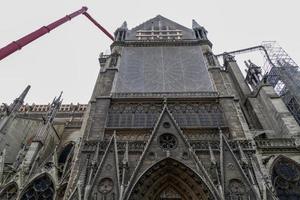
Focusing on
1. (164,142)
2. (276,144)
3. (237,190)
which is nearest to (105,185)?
(164,142)

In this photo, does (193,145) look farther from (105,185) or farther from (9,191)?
(9,191)

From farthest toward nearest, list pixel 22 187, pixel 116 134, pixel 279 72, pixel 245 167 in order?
pixel 279 72 < pixel 116 134 < pixel 22 187 < pixel 245 167

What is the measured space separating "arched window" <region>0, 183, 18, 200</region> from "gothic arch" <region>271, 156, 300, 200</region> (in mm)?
15110

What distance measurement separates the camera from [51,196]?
45.9 ft

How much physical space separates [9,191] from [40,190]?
1950 millimetres

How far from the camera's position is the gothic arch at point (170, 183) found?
12203 millimetres

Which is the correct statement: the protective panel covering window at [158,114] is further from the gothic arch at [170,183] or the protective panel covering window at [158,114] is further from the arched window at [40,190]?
the arched window at [40,190]

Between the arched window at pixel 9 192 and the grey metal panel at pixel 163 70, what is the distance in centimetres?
909

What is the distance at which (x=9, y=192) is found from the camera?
14328 millimetres

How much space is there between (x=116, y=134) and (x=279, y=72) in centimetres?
2012

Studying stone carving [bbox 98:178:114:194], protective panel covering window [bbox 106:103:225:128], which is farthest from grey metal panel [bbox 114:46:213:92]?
stone carving [bbox 98:178:114:194]

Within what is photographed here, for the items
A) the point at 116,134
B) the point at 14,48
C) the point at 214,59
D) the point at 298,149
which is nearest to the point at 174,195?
the point at 116,134

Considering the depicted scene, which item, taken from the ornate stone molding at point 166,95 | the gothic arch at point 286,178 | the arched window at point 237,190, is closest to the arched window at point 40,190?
the ornate stone molding at point 166,95

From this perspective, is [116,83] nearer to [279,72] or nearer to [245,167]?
[245,167]
